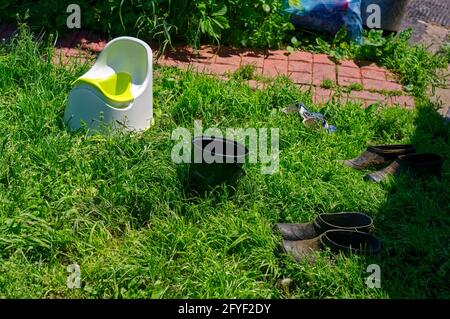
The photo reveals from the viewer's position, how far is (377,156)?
4.78 metres

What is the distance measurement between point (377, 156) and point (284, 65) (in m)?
1.61

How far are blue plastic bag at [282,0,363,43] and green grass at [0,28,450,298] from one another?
1372 millimetres

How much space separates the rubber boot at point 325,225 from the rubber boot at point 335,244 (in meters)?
0.05

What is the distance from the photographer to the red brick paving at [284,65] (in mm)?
5762

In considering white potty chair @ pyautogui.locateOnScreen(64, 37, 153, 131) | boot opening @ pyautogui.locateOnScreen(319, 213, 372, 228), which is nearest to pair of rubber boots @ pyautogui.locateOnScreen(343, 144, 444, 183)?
boot opening @ pyautogui.locateOnScreen(319, 213, 372, 228)

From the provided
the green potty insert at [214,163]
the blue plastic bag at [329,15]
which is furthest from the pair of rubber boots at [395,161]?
the blue plastic bag at [329,15]

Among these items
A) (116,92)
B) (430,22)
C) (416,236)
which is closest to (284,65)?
(116,92)

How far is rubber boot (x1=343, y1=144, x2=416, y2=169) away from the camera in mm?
4758

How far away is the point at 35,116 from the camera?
4715mm

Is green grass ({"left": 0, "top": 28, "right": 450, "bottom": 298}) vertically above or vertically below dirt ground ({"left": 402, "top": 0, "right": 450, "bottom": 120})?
below

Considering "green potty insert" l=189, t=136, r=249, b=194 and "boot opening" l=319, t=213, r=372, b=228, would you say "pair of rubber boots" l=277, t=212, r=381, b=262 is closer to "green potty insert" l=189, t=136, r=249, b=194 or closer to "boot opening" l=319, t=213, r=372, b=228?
"boot opening" l=319, t=213, r=372, b=228

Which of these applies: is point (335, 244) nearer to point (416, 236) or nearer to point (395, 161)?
point (416, 236)

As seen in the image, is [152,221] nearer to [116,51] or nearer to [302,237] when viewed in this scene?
[302,237]

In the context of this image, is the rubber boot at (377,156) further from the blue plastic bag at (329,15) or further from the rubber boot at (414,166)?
the blue plastic bag at (329,15)
